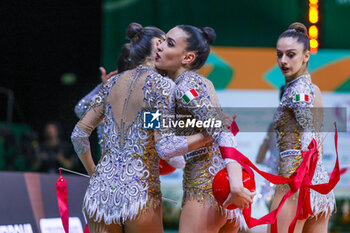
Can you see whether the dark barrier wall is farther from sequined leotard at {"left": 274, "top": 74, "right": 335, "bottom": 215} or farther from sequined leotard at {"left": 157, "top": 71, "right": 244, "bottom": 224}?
sequined leotard at {"left": 274, "top": 74, "right": 335, "bottom": 215}

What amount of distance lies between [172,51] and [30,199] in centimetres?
212

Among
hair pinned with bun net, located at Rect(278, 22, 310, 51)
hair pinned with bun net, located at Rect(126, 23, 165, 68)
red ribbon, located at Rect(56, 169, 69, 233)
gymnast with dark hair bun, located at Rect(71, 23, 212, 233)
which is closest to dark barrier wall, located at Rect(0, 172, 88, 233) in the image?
red ribbon, located at Rect(56, 169, 69, 233)

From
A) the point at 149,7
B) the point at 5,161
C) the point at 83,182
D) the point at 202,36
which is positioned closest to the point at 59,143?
the point at 5,161

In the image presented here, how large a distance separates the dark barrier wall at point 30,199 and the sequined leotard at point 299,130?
200cm

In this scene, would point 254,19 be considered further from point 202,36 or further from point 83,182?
point 202,36

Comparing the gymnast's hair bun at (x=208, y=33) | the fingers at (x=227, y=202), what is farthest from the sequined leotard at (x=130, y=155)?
the gymnast's hair bun at (x=208, y=33)

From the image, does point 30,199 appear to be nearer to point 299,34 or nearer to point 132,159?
point 132,159

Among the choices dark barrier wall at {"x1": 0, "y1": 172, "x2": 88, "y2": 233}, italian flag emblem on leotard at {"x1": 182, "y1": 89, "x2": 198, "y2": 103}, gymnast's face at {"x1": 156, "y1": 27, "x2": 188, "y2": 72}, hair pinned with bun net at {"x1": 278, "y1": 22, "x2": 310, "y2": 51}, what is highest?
hair pinned with bun net at {"x1": 278, "y1": 22, "x2": 310, "y2": 51}

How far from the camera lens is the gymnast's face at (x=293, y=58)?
318 centimetres

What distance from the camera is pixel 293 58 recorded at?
319 centimetres

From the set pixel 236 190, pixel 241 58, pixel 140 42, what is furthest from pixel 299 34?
pixel 241 58

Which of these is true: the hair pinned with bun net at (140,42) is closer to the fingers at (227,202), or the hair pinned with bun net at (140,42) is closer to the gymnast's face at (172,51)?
the gymnast's face at (172,51)

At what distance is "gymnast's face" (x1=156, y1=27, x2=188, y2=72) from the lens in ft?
8.74

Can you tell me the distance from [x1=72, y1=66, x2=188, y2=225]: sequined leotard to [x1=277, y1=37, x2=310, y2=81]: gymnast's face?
1.00 m
